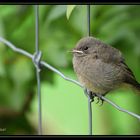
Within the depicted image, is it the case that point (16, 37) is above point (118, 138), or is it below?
above

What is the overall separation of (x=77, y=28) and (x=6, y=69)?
0.57 metres

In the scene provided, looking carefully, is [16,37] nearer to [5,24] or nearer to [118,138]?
[5,24]

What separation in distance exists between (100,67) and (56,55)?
71 cm

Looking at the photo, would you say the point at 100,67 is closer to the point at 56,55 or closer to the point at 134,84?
the point at 134,84

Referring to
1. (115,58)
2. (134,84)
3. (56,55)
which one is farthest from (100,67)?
(56,55)

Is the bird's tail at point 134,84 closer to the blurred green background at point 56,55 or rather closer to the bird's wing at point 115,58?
the bird's wing at point 115,58

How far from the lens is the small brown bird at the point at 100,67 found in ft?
16.5

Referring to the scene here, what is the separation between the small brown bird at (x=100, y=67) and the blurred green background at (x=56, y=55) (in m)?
0.29

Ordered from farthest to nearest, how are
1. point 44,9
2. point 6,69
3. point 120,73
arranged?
point 6,69 → point 44,9 → point 120,73

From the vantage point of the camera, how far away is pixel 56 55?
572 cm

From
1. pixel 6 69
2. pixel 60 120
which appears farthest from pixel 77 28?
pixel 60 120

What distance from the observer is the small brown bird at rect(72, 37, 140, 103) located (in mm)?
5016

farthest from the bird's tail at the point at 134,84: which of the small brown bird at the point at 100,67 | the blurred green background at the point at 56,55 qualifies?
the blurred green background at the point at 56,55

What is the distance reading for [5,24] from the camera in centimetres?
566
